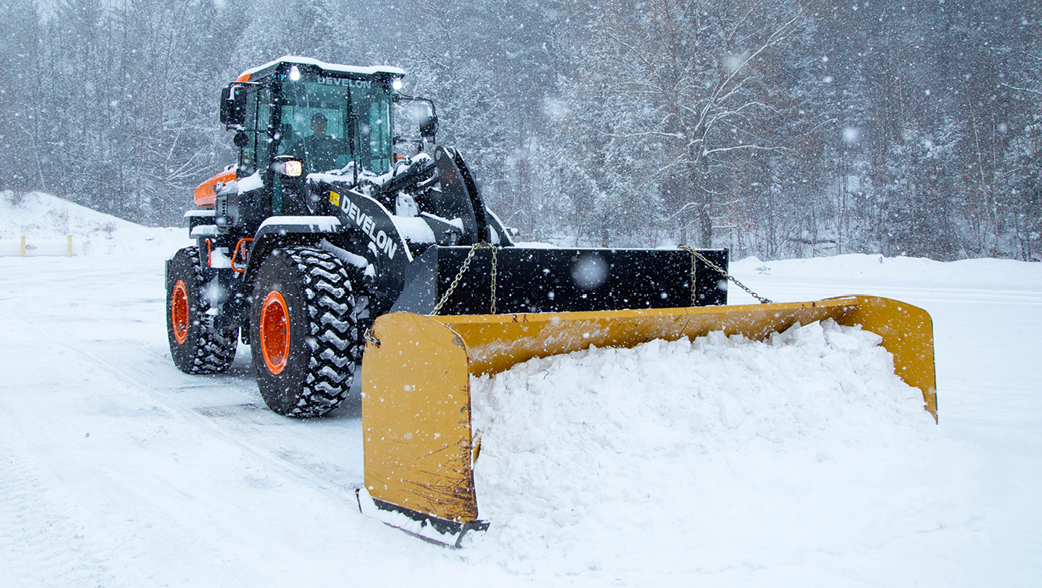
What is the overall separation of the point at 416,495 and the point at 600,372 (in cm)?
108

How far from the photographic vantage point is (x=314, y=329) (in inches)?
168

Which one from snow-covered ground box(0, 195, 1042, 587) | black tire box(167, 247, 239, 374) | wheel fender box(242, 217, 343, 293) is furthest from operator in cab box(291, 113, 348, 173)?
snow-covered ground box(0, 195, 1042, 587)

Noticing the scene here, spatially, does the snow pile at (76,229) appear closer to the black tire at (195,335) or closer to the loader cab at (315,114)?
the black tire at (195,335)

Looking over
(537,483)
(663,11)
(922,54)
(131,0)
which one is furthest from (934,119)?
(131,0)

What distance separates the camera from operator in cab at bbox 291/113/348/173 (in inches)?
218

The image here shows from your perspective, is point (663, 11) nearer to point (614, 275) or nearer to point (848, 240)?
point (848, 240)

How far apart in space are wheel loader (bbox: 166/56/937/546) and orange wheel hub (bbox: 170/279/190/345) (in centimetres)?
4

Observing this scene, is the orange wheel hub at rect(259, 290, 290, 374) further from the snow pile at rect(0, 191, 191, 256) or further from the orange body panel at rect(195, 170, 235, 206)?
the snow pile at rect(0, 191, 191, 256)

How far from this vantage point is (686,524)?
2742 millimetres

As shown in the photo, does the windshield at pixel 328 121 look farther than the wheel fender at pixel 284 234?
→ Yes

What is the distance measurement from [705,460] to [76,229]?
108 feet

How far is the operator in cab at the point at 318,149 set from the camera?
5.54 m

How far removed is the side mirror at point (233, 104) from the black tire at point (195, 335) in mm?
1770

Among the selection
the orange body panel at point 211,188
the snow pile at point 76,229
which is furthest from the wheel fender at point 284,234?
the snow pile at point 76,229
